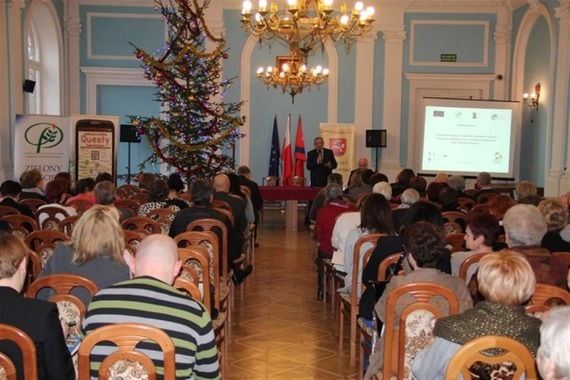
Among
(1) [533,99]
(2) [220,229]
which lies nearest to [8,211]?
(2) [220,229]

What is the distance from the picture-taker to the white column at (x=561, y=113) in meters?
11.0

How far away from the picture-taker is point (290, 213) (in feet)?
37.5

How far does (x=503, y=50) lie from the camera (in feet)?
45.3

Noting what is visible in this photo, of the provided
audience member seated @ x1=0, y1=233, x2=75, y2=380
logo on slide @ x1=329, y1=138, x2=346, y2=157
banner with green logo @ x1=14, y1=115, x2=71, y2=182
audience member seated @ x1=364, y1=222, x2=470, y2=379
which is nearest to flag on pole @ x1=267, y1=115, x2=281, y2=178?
logo on slide @ x1=329, y1=138, x2=346, y2=157

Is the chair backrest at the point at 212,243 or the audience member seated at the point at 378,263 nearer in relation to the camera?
the audience member seated at the point at 378,263

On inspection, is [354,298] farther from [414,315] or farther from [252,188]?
[252,188]

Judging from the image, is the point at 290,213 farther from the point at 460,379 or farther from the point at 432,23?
the point at 460,379

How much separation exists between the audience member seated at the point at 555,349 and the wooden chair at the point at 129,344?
1.11 meters

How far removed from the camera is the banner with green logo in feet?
34.4

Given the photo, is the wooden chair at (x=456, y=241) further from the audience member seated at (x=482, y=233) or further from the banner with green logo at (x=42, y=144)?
the banner with green logo at (x=42, y=144)

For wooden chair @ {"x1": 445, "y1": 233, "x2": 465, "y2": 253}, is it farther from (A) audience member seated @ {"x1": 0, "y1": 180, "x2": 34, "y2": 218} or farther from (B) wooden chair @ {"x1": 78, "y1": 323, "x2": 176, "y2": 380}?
(A) audience member seated @ {"x1": 0, "y1": 180, "x2": 34, "y2": 218}

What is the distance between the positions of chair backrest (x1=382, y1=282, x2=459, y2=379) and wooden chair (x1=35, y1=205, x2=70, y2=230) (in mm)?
3686

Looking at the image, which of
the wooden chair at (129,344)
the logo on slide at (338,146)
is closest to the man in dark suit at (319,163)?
the logo on slide at (338,146)

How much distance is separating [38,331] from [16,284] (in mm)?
252
